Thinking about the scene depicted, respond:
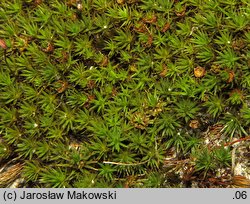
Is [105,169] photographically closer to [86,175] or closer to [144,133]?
[86,175]

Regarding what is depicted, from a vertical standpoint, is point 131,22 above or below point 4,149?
above

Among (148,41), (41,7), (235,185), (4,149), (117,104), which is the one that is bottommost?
(235,185)

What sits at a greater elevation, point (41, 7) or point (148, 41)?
point (41, 7)

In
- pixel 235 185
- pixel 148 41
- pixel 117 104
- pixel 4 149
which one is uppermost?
pixel 148 41

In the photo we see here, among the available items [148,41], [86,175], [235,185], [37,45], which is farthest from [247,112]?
[37,45]

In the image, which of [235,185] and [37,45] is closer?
[235,185]
